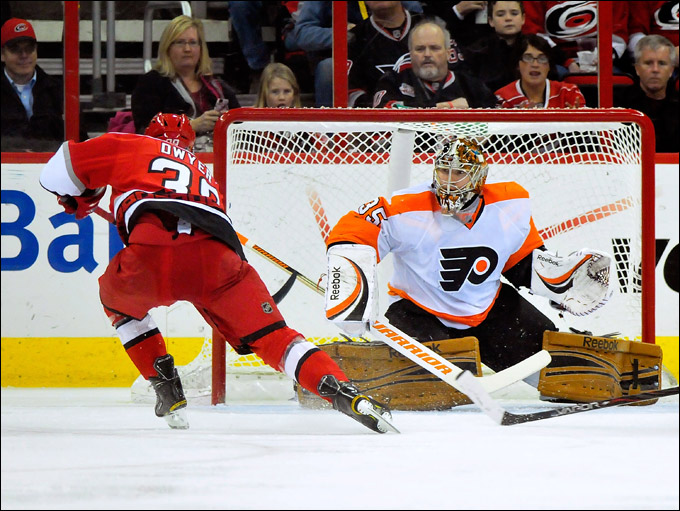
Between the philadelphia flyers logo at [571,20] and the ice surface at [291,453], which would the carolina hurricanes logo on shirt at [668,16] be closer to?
the philadelphia flyers logo at [571,20]

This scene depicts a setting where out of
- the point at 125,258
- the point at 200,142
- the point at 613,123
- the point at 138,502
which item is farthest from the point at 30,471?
the point at 613,123

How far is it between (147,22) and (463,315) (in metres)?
1.80

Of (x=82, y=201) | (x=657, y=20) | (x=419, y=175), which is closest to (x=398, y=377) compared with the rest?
(x=419, y=175)

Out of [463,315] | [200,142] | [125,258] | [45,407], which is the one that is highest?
[200,142]

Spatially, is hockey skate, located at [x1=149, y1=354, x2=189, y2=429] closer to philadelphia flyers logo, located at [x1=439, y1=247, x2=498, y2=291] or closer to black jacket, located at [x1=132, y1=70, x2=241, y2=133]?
philadelphia flyers logo, located at [x1=439, y1=247, x2=498, y2=291]

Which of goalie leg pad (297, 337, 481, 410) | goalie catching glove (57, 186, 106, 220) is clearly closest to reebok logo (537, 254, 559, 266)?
goalie leg pad (297, 337, 481, 410)

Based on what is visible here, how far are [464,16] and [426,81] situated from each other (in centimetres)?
37

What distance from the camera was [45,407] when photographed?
322cm

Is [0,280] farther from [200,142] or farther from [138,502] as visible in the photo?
[138,502]

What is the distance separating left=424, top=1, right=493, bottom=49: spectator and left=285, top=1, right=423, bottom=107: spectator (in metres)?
0.10

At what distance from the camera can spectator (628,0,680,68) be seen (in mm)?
4133

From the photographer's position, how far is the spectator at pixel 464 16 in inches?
156

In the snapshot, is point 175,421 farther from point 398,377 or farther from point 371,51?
point 371,51

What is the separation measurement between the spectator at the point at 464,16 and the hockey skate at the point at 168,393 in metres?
1.98
